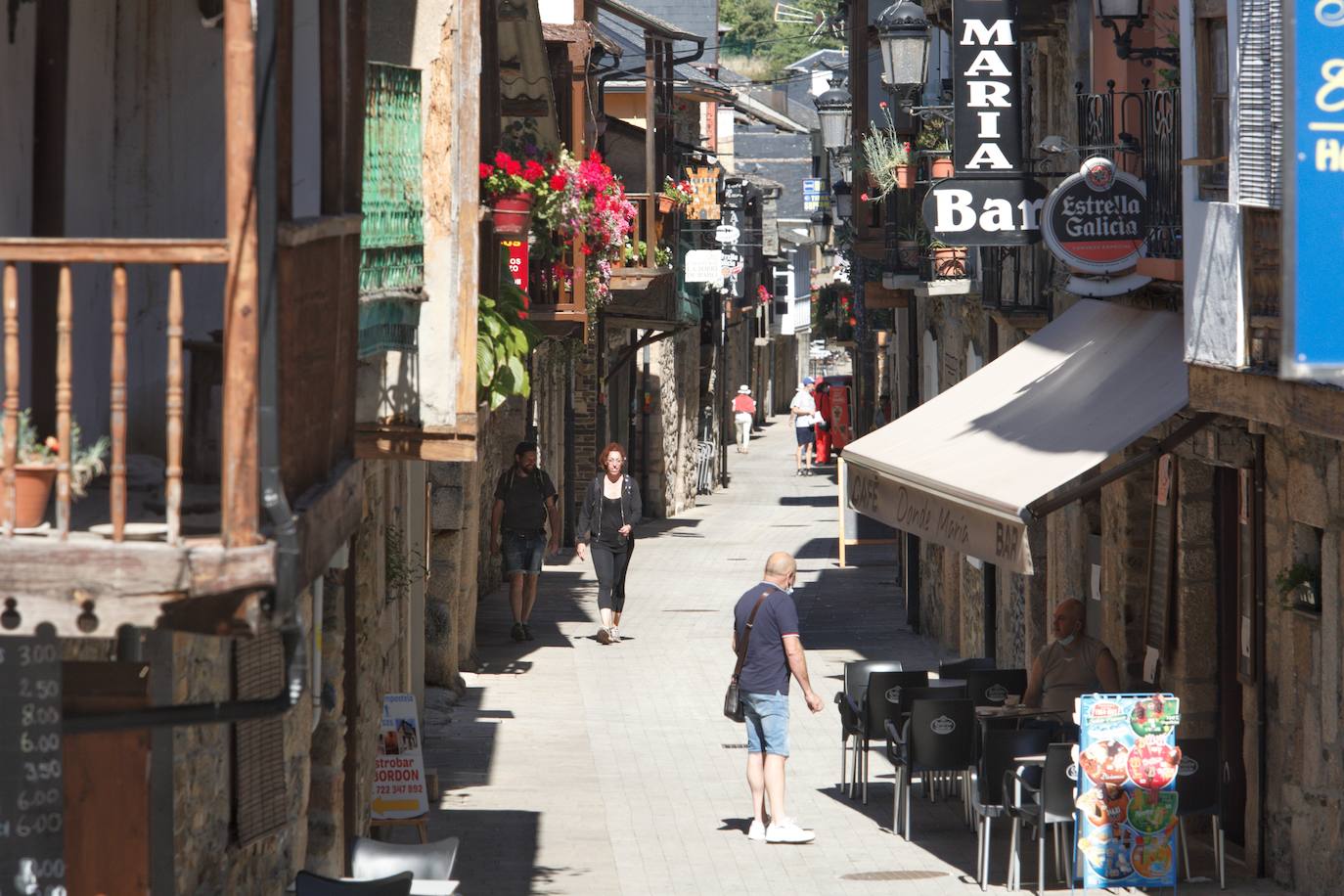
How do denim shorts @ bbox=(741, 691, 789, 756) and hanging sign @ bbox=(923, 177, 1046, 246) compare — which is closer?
denim shorts @ bbox=(741, 691, 789, 756)

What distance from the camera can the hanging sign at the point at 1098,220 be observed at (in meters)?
11.8

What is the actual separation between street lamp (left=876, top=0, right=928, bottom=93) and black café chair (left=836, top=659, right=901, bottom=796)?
21.9 ft

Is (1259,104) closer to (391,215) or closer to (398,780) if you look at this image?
(391,215)

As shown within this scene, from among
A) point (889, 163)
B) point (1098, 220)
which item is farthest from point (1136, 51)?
point (889, 163)

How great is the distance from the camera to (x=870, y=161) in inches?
813

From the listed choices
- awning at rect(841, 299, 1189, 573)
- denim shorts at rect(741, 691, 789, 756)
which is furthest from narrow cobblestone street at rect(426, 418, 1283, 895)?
awning at rect(841, 299, 1189, 573)

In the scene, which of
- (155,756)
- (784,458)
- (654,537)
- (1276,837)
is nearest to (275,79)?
(155,756)

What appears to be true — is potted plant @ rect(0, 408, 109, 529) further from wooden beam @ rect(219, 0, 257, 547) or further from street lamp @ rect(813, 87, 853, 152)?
street lamp @ rect(813, 87, 853, 152)

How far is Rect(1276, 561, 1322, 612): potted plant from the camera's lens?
982 cm

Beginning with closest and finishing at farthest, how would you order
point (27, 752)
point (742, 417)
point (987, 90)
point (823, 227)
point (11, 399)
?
point (11, 399)
point (27, 752)
point (987, 90)
point (823, 227)
point (742, 417)

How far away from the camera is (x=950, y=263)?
59.9 ft

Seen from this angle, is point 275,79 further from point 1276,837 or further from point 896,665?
point 896,665

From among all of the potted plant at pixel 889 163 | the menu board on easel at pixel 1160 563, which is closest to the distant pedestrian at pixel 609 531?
the potted plant at pixel 889 163

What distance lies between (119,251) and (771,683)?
7.18 metres
